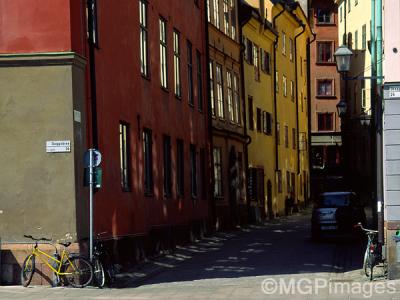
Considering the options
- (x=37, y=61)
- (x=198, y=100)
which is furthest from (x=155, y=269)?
(x=198, y=100)

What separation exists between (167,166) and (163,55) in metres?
3.43

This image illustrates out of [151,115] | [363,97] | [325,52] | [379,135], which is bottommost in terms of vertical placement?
[379,135]

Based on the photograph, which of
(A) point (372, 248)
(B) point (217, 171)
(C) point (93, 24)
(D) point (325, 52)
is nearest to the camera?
(A) point (372, 248)

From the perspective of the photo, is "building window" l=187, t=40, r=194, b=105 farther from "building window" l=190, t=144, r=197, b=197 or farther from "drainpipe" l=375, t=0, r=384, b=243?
"drainpipe" l=375, t=0, r=384, b=243

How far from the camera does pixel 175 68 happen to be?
30.4 meters

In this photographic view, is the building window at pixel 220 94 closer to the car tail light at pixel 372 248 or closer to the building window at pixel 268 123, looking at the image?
the building window at pixel 268 123

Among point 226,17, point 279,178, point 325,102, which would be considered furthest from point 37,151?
point 325,102

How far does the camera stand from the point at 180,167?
30719 millimetres

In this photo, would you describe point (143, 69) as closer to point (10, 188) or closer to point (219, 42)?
point (10, 188)

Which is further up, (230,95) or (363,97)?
(363,97)

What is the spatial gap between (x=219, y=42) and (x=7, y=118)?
21.5 metres

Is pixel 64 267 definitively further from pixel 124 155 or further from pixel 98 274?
pixel 124 155

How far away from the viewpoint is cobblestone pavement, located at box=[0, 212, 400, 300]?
653 inches

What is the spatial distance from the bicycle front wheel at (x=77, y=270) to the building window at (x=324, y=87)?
193ft
